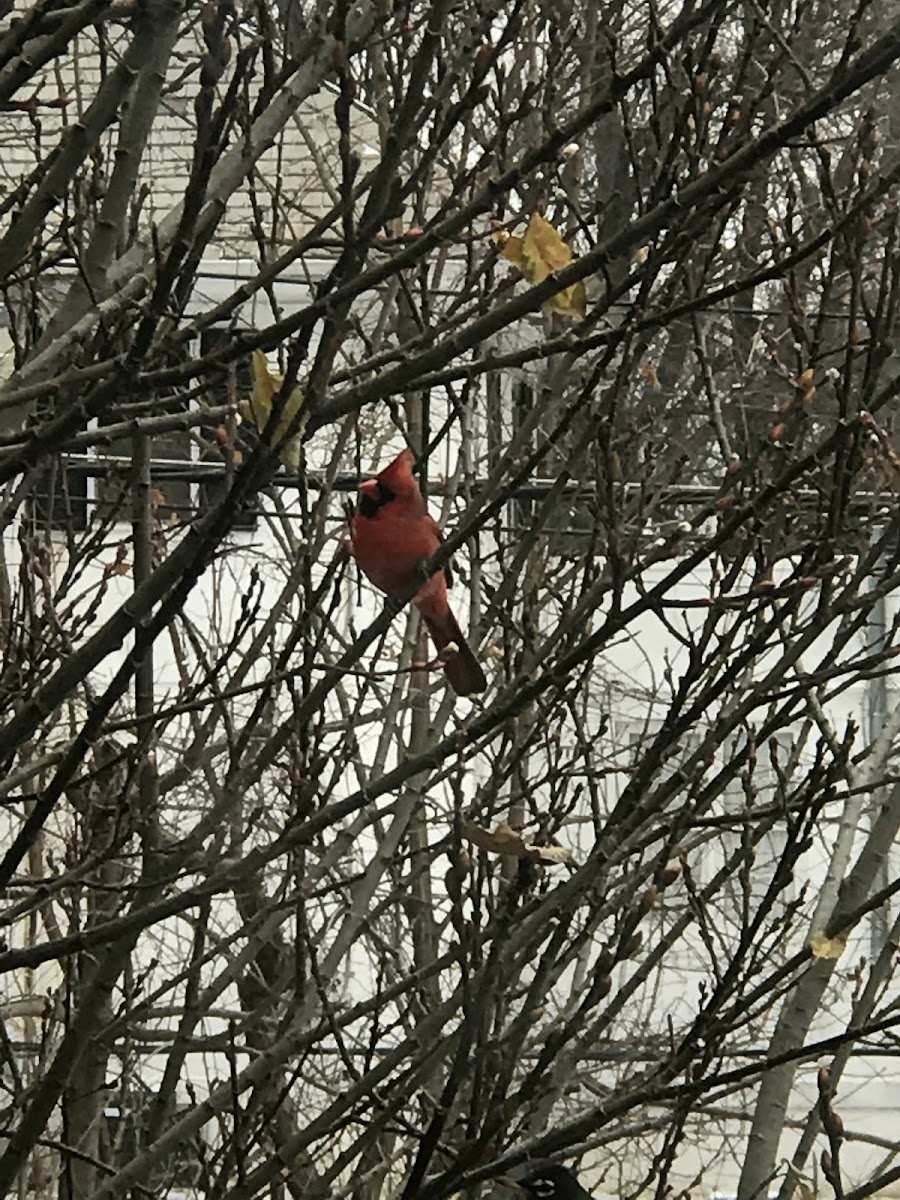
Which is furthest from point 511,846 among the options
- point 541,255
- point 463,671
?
point 463,671

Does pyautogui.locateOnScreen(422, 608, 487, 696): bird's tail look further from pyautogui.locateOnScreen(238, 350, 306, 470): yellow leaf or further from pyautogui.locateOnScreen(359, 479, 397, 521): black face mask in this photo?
pyautogui.locateOnScreen(238, 350, 306, 470): yellow leaf

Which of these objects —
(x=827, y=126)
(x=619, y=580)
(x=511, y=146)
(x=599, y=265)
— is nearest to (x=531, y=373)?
(x=511, y=146)

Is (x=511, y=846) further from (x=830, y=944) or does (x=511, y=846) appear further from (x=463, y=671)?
(x=463, y=671)

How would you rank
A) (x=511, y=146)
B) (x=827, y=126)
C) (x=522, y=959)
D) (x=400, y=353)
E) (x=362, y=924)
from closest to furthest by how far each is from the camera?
(x=400, y=353), (x=522, y=959), (x=362, y=924), (x=511, y=146), (x=827, y=126)

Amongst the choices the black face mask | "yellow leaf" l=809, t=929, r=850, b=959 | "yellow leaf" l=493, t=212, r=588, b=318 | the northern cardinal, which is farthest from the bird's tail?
"yellow leaf" l=493, t=212, r=588, b=318

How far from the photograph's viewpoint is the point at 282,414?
6.66ft

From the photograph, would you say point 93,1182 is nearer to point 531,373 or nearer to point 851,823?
point 851,823

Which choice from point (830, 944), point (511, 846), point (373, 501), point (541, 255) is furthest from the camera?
point (373, 501)

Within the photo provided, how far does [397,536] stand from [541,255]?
1.59m

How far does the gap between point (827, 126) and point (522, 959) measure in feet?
23.0

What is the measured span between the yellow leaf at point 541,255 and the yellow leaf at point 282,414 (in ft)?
1.37

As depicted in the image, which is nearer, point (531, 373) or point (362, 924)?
point (362, 924)

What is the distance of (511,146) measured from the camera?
6742 mm

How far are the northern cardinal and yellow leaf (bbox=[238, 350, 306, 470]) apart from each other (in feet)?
3.99
